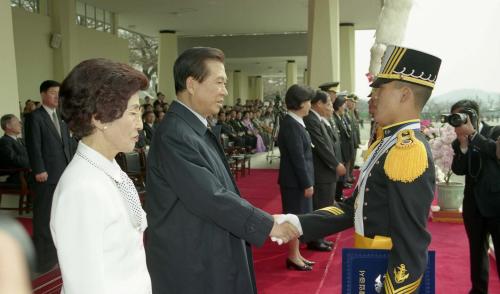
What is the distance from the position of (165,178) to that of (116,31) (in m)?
15.3

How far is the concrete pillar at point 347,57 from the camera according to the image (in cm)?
1809

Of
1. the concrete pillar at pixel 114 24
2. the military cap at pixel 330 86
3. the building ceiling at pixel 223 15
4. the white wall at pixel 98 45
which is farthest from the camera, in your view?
the concrete pillar at pixel 114 24

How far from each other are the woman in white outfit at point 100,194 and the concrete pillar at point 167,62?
55.2 ft

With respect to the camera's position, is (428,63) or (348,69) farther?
(348,69)

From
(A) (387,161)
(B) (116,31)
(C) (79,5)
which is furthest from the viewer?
(B) (116,31)

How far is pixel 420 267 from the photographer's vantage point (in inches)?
64.2

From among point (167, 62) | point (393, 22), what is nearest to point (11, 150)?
point (393, 22)

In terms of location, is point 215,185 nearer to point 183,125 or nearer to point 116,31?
point 183,125

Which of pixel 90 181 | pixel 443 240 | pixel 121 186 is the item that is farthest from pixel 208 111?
pixel 443 240

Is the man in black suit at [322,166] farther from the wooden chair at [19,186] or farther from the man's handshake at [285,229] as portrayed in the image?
the wooden chair at [19,186]

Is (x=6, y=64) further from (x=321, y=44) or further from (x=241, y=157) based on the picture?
(x=321, y=44)

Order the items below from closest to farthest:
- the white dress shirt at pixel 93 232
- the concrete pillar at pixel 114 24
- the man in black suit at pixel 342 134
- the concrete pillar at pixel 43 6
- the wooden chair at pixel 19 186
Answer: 1. the white dress shirt at pixel 93 232
2. the wooden chair at pixel 19 186
3. the man in black suit at pixel 342 134
4. the concrete pillar at pixel 43 6
5. the concrete pillar at pixel 114 24

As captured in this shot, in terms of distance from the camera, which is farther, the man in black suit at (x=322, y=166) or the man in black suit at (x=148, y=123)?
the man in black suit at (x=148, y=123)

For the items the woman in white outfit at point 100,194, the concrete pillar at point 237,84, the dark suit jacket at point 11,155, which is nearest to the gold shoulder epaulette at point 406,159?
the woman in white outfit at point 100,194
